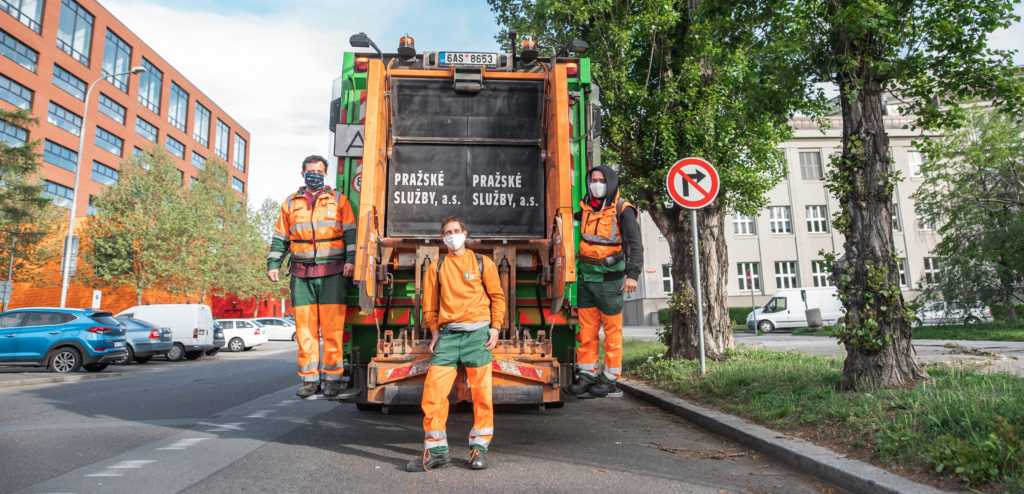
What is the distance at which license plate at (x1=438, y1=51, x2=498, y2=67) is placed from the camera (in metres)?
5.99

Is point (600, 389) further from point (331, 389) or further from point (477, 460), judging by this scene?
point (331, 389)

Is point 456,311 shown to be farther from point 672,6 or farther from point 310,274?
point 672,6

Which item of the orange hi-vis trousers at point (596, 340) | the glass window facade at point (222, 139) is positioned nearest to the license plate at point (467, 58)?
the orange hi-vis trousers at point (596, 340)

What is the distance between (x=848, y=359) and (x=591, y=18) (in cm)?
785

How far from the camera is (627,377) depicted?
9.88 meters

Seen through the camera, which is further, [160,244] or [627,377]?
[160,244]

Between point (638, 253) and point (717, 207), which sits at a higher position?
point (717, 207)

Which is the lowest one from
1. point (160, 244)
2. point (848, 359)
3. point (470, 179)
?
point (848, 359)

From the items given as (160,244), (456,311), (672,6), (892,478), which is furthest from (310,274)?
(160,244)

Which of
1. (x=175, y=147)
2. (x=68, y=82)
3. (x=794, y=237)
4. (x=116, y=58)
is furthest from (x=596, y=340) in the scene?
(x=175, y=147)

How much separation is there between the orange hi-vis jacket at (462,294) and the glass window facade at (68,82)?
40.4 metres

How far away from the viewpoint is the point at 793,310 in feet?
97.2

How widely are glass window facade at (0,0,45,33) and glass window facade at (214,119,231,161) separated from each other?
20.8 metres

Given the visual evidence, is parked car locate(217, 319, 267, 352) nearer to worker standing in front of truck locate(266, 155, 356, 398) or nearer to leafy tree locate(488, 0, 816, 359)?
leafy tree locate(488, 0, 816, 359)
